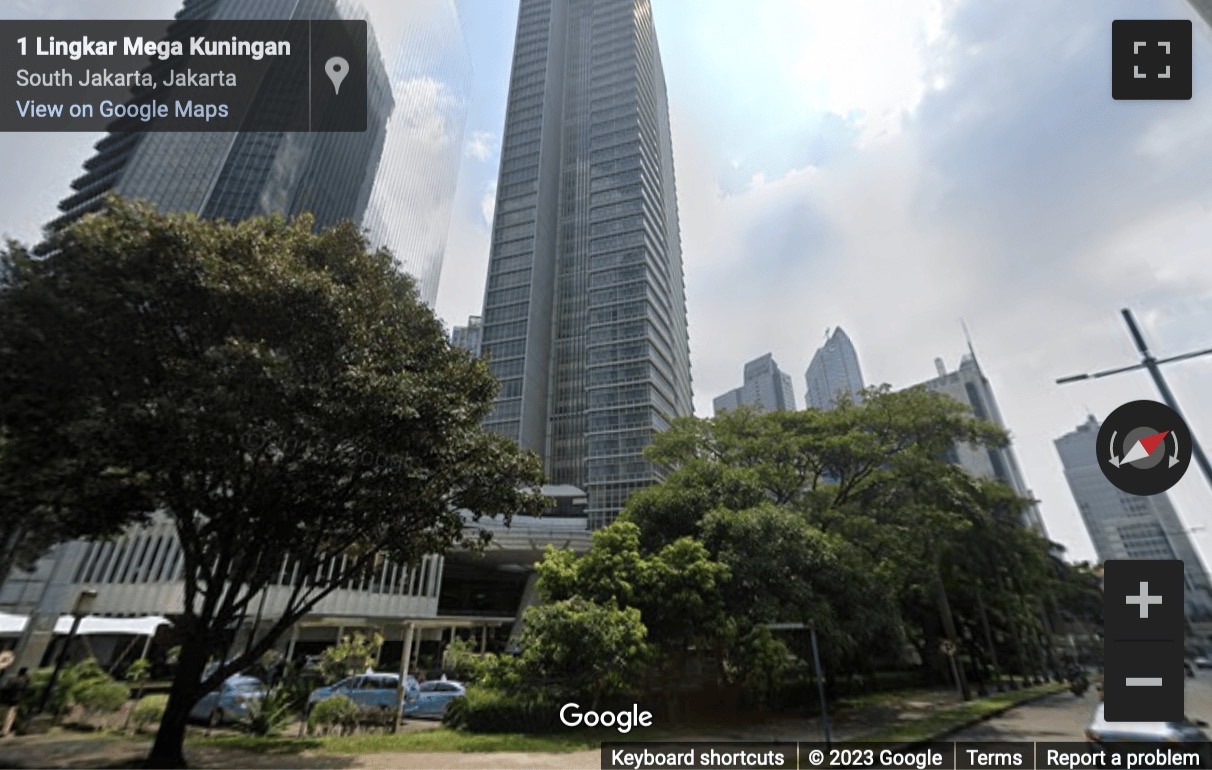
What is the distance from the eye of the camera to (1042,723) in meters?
12.6

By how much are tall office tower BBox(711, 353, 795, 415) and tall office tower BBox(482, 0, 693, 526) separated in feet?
53.5

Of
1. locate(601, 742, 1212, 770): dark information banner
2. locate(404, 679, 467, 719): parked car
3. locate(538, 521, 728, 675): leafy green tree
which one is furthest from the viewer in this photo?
locate(404, 679, 467, 719): parked car

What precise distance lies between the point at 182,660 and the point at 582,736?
8.00m

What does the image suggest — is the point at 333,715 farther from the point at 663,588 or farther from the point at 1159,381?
the point at 1159,381

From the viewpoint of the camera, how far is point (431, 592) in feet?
108

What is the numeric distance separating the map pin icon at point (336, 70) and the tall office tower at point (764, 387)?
79292 mm

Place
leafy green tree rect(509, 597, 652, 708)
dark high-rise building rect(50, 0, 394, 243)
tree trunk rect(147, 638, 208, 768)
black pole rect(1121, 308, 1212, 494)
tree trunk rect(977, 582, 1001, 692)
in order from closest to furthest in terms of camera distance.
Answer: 1. black pole rect(1121, 308, 1212, 494)
2. tree trunk rect(147, 638, 208, 768)
3. leafy green tree rect(509, 597, 652, 708)
4. tree trunk rect(977, 582, 1001, 692)
5. dark high-rise building rect(50, 0, 394, 243)

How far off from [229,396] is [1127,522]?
10.5 metres

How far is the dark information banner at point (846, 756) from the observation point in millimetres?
7715

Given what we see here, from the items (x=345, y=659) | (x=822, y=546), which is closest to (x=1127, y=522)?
(x=822, y=546)

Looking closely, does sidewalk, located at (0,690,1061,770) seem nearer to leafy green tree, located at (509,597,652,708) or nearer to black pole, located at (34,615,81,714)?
black pole, located at (34,615,81,714)

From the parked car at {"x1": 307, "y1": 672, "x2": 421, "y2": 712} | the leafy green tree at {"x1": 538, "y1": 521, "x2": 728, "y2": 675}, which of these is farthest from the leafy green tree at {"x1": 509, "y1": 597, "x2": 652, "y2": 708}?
the parked car at {"x1": 307, "y1": 672, "x2": 421, "y2": 712}

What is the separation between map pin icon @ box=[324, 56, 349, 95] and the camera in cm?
1011

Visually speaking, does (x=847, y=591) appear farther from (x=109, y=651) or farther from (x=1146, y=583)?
(x=109, y=651)
